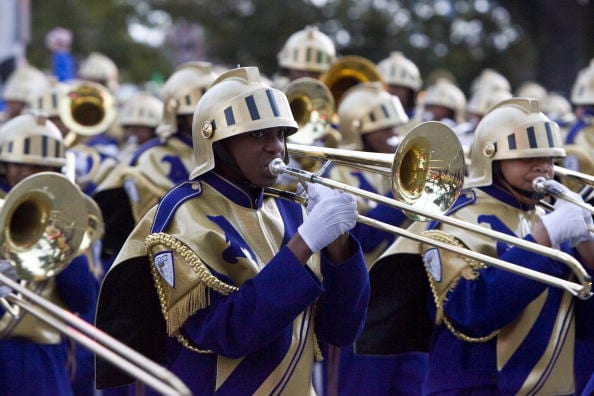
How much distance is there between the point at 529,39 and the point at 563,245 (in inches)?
919

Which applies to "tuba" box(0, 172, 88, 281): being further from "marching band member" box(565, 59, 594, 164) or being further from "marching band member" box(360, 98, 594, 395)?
"marching band member" box(565, 59, 594, 164)

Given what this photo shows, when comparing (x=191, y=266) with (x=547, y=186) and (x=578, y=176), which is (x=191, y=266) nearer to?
(x=547, y=186)

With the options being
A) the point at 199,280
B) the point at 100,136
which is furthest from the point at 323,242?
the point at 100,136

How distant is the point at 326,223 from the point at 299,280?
0.72 ft

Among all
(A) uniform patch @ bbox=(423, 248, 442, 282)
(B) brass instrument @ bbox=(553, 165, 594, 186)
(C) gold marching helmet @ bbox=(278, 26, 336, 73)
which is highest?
(C) gold marching helmet @ bbox=(278, 26, 336, 73)

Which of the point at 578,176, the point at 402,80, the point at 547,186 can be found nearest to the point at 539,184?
the point at 547,186

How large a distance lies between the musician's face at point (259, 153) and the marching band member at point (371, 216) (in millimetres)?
2757

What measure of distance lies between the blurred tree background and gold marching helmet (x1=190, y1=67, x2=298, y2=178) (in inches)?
824

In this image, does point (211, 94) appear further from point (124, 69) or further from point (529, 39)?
point (124, 69)

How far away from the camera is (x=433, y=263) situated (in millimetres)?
6250

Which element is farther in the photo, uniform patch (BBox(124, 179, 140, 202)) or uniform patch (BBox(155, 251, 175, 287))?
uniform patch (BBox(124, 179, 140, 202))

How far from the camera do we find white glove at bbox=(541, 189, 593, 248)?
19.6 ft

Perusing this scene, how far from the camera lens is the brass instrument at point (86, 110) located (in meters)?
11.2

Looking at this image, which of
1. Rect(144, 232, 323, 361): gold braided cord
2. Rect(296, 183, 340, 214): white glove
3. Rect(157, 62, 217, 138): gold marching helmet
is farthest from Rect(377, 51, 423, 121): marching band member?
Rect(144, 232, 323, 361): gold braided cord
